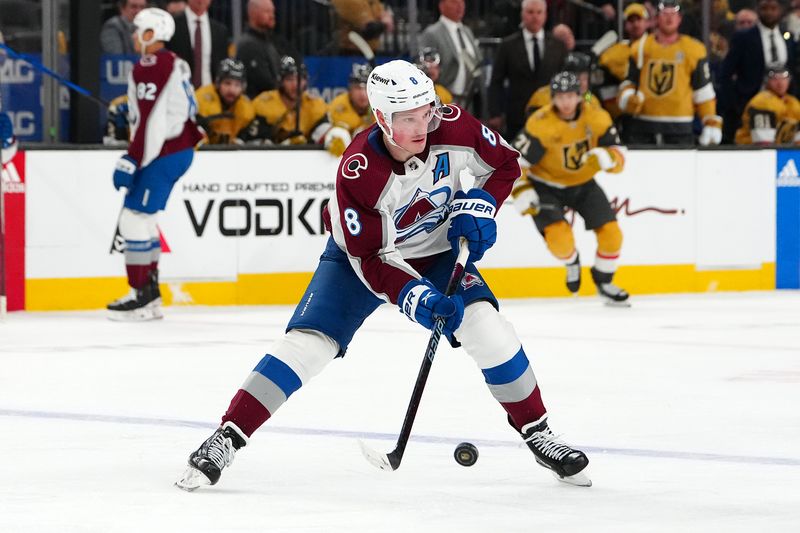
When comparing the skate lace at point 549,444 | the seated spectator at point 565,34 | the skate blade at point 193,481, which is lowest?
the skate blade at point 193,481

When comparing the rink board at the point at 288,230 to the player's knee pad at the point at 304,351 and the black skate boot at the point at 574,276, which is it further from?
the player's knee pad at the point at 304,351

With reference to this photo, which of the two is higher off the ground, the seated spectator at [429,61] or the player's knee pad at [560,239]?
the seated spectator at [429,61]

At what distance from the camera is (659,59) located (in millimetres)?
10133

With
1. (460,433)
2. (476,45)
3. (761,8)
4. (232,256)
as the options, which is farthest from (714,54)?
(460,433)

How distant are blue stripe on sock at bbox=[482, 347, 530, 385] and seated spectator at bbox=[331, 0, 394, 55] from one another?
6086 mm

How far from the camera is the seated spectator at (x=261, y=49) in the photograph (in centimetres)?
951

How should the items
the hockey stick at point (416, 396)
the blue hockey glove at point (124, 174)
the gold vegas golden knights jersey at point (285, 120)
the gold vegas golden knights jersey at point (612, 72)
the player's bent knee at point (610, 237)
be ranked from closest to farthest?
the hockey stick at point (416, 396), the blue hockey glove at point (124, 174), the player's bent knee at point (610, 237), the gold vegas golden knights jersey at point (285, 120), the gold vegas golden knights jersey at point (612, 72)

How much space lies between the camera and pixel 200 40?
9445mm

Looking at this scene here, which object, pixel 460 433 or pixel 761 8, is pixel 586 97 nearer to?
pixel 761 8

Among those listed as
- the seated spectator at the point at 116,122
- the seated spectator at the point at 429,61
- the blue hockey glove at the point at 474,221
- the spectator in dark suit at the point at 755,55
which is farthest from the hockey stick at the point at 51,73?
the blue hockey glove at the point at 474,221

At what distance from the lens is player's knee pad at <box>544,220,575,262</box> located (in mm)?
9289

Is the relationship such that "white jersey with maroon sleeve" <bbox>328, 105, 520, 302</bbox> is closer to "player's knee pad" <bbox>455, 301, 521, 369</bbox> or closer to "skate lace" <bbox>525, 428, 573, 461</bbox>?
"player's knee pad" <bbox>455, 301, 521, 369</bbox>

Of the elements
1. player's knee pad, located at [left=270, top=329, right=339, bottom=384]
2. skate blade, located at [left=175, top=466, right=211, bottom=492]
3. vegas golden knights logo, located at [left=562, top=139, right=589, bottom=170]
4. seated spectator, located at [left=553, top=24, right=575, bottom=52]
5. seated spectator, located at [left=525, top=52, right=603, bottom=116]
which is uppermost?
seated spectator, located at [left=553, top=24, right=575, bottom=52]

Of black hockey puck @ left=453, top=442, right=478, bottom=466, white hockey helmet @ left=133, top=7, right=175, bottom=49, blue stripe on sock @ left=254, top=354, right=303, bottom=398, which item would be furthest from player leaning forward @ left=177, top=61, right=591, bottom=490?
white hockey helmet @ left=133, top=7, right=175, bottom=49
